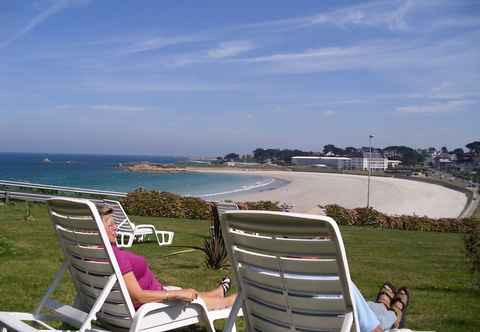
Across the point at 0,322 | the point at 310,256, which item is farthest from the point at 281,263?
the point at 0,322

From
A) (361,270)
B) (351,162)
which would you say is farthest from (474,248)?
(351,162)

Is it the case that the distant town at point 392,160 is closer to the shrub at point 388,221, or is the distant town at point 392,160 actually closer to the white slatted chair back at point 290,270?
the shrub at point 388,221

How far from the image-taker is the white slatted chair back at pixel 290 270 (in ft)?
8.23

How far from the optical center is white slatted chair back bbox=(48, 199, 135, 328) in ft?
10.7

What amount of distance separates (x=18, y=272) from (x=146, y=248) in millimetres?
3656

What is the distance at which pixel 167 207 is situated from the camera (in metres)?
18.4

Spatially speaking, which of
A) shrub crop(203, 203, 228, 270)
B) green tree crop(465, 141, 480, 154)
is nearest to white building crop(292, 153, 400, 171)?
green tree crop(465, 141, 480, 154)

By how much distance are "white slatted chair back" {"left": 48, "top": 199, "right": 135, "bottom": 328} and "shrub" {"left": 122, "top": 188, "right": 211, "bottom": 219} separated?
1462 centimetres

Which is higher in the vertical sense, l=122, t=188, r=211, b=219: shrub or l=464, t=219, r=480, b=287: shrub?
l=464, t=219, r=480, b=287: shrub

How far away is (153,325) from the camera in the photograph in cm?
331

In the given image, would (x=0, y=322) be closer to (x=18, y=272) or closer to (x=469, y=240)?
(x=18, y=272)

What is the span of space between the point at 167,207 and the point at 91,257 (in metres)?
15.0

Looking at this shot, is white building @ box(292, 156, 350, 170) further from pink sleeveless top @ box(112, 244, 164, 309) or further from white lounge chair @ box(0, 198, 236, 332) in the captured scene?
white lounge chair @ box(0, 198, 236, 332)

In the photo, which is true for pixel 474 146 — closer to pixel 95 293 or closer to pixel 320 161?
pixel 320 161
